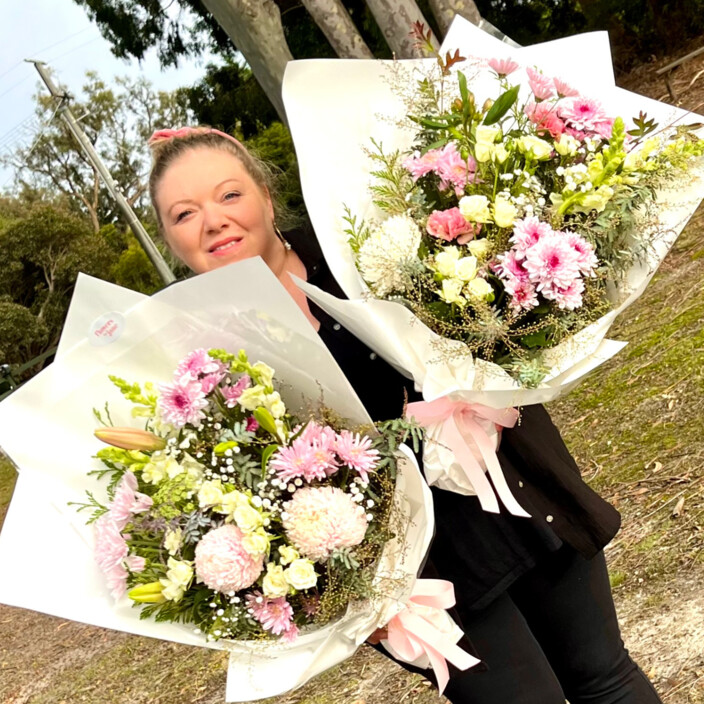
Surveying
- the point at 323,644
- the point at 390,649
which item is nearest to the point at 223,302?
the point at 323,644

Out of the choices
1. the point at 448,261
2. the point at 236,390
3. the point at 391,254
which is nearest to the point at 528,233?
the point at 448,261

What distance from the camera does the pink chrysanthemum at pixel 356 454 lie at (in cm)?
154

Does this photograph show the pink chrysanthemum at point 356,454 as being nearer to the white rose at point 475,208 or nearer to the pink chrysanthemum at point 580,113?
the white rose at point 475,208

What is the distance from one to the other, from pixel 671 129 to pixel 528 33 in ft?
32.9

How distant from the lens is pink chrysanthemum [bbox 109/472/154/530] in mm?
1561

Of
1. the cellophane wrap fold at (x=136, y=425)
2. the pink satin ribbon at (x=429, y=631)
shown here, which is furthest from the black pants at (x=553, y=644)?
the cellophane wrap fold at (x=136, y=425)

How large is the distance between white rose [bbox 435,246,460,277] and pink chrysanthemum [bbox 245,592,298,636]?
2.35 feet

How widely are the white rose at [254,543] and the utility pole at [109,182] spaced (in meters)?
15.6

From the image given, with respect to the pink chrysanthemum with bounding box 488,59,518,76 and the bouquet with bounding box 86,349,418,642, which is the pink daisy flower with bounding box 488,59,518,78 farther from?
the bouquet with bounding box 86,349,418,642

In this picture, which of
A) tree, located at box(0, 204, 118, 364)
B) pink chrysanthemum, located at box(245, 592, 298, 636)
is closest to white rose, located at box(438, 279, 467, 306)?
pink chrysanthemum, located at box(245, 592, 298, 636)

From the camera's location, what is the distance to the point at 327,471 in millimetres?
1556

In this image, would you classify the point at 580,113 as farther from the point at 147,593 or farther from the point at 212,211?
the point at 147,593

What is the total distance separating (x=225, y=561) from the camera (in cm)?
144

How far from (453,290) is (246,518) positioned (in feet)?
1.98
